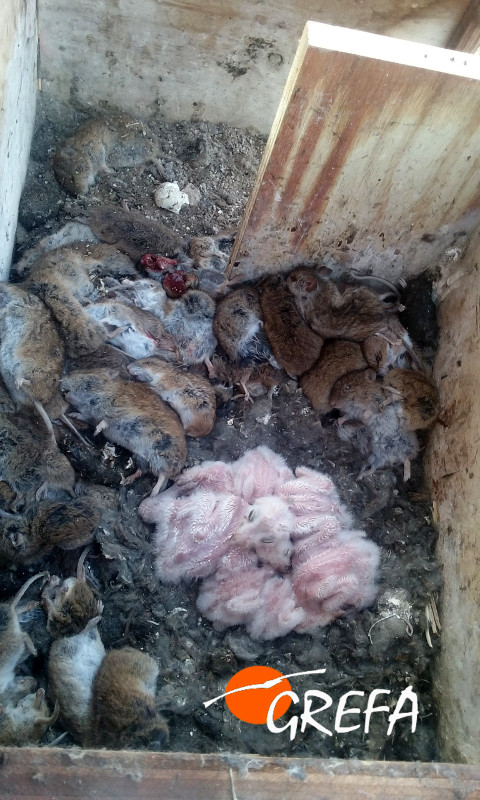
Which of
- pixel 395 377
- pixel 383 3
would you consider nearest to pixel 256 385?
pixel 395 377

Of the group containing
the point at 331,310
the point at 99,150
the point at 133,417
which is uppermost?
the point at 99,150

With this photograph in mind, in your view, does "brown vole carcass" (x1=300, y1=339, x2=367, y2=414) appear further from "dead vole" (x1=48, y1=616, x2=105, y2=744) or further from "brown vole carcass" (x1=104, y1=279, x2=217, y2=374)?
"dead vole" (x1=48, y1=616, x2=105, y2=744)

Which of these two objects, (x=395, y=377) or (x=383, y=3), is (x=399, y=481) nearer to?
(x=395, y=377)

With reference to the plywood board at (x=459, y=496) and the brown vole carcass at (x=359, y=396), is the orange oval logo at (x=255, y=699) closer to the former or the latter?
the plywood board at (x=459, y=496)

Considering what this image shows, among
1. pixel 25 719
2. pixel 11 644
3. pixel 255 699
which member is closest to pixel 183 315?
pixel 11 644

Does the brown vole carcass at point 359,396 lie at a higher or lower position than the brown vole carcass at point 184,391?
higher

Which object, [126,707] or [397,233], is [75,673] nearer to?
[126,707]

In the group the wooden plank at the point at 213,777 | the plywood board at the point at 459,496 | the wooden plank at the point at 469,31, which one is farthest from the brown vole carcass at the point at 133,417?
the wooden plank at the point at 469,31
